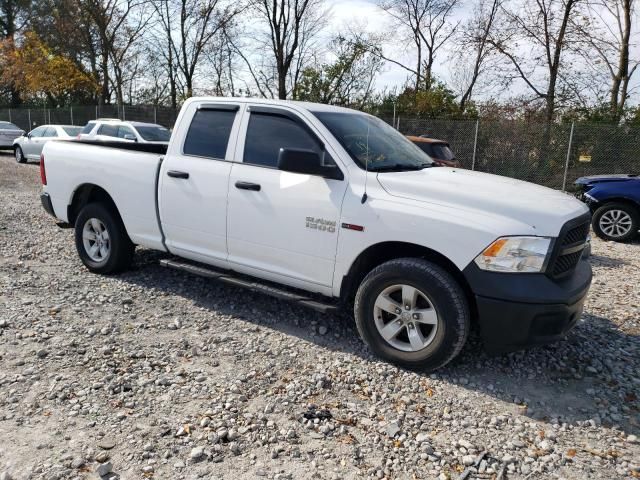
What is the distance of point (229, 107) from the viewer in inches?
190

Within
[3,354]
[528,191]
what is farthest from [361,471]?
[3,354]

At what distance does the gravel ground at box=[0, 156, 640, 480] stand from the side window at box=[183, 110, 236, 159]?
1479 mm

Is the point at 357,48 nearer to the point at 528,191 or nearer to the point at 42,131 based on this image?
the point at 42,131

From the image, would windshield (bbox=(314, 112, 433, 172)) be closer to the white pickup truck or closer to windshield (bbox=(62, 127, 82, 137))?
the white pickup truck

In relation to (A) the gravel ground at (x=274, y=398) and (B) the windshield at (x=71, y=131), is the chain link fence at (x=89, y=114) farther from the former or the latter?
(A) the gravel ground at (x=274, y=398)

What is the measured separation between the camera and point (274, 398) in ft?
11.3

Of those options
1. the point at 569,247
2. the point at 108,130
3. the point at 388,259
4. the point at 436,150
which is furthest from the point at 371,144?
the point at 108,130

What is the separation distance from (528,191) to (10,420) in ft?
12.7

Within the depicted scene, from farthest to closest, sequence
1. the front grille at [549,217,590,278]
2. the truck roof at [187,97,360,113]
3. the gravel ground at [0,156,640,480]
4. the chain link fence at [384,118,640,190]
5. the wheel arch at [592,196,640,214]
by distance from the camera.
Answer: the chain link fence at [384,118,640,190], the wheel arch at [592,196,640,214], the truck roof at [187,97,360,113], the front grille at [549,217,590,278], the gravel ground at [0,156,640,480]

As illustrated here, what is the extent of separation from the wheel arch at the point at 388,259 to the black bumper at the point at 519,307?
0.64 ft

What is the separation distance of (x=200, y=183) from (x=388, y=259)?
6.09ft

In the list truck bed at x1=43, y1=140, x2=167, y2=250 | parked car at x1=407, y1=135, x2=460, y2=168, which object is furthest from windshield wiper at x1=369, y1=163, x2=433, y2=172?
→ parked car at x1=407, y1=135, x2=460, y2=168

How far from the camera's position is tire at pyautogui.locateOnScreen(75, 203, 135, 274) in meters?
5.61

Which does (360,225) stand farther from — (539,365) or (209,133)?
(209,133)
